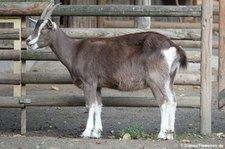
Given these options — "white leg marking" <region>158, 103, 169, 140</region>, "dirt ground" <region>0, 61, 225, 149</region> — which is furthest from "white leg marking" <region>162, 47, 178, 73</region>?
"dirt ground" <region>0, 61, 225, 149</region>

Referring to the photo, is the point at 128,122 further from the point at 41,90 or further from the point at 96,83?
the point at 41,90

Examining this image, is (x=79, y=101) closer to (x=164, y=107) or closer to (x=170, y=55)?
(x=164, y=107)

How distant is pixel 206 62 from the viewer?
1009 centimetres

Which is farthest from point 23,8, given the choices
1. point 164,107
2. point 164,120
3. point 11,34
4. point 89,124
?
point 164,120

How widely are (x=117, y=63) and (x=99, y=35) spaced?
963mm

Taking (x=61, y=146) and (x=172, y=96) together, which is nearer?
(x=61, y=146)

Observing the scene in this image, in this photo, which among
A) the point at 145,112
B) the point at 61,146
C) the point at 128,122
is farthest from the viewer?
the point at 145,112

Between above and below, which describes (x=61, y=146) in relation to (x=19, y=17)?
below

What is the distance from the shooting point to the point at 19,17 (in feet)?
35.1

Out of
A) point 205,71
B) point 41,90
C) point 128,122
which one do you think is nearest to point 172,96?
point 205,71

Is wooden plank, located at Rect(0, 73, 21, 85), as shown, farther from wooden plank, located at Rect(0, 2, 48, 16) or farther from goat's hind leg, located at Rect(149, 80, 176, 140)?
goat's hind leg, located at Rect(149, 80, 176, 140)

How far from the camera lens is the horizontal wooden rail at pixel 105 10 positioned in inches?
402

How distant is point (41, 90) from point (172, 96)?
578 centimetres

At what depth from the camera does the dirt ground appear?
9.23 meters
